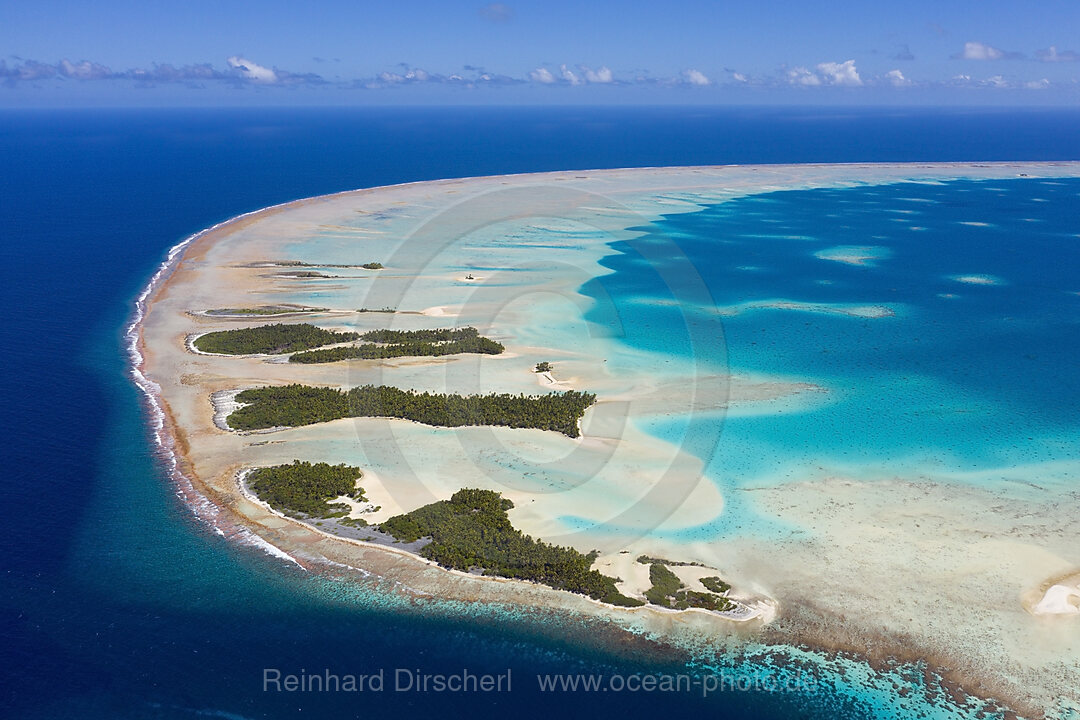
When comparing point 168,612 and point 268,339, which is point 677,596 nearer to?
point 168,612

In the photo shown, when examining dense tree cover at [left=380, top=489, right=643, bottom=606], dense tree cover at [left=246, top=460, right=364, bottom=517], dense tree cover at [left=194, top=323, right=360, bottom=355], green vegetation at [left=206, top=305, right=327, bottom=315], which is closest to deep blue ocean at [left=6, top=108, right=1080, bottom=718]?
dense tree cover at [left=380, top=489, right=643, bottom=606]

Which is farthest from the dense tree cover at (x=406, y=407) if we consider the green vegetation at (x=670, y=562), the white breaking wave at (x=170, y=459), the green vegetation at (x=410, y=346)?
the green vegetation at (x=670, y=562)

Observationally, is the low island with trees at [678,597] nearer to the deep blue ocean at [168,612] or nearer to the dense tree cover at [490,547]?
the dense tree cover at [490,547]

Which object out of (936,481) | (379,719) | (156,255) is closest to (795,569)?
(936,481)

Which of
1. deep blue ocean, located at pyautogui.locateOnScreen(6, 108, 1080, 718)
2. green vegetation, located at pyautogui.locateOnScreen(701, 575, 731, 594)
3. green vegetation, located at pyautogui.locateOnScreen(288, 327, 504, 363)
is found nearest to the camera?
deep blue ocean, located at pyautogui.locateOnScreen(6, 108, 1080, 718)

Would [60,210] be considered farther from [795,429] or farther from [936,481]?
[936,481]

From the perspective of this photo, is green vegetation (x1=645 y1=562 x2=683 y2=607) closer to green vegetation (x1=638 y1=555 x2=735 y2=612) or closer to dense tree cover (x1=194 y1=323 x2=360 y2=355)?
green vegetation (x1=638 y1=555 x2=735 y2=612)
